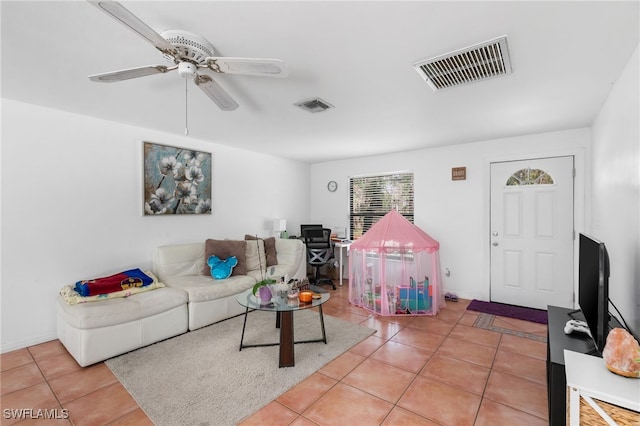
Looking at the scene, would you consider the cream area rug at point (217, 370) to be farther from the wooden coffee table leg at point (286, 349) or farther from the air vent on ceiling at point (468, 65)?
the air vent on ceiling at point (468, 65)

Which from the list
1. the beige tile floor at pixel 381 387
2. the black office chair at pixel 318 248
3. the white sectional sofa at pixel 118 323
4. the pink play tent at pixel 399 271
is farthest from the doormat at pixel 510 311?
the white sectional sofa at pixel 118 323

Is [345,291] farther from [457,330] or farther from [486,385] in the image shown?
[486,385]

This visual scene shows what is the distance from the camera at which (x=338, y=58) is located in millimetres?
1961

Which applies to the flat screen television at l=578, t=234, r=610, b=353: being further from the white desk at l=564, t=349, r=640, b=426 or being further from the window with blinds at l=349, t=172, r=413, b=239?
the window with blinds at l=349, t=172, r=413, b=239

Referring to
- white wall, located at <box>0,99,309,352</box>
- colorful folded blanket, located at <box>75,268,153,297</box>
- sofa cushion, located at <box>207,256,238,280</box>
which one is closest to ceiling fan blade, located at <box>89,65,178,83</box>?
white wall, located at <box>0,99,309,352</box>

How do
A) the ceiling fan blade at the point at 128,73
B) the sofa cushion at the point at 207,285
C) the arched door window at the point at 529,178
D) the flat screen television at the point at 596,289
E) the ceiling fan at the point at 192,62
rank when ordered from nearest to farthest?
1. the flat screen television at the point at 596,289
2. the ceiling fan at the point at 192,62
3. the ceiling fan blade at the point at 128,73
4. the sofa cushion at the point at 207,285
5. the arched door window at the point at 529,178

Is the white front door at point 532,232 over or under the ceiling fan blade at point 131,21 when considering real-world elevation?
under

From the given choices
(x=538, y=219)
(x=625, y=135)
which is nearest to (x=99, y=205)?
(x=625, y=135)

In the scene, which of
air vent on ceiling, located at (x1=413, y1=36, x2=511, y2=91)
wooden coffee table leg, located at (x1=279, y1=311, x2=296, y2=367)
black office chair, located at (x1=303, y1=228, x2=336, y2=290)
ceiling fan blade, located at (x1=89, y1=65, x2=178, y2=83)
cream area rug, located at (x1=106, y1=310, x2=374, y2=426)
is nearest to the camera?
ceiling fan blade, located at (x1=89, y1=65, x2=178, y2=83)

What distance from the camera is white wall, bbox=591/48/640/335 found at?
5.76 feet

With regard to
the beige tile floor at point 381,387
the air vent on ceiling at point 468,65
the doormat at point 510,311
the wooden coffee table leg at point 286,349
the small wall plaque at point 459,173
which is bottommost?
the beige tile floor at point 381,387

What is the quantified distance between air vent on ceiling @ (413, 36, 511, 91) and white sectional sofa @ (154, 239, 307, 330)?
8.00 ft

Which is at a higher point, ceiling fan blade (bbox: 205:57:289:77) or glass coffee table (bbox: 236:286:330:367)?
ceiling fan blade (bbox: 205:57:289:77)

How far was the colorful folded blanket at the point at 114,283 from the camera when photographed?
2.85m
